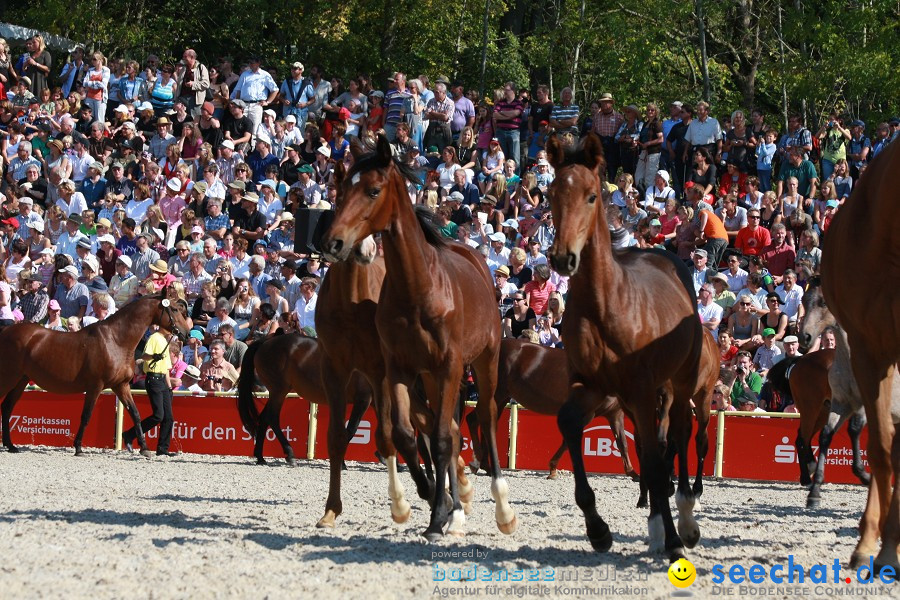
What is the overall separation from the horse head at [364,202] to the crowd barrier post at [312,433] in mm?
9265

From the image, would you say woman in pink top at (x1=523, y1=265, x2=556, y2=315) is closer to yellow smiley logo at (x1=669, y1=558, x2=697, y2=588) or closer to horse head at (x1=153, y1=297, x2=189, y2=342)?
horse head at (x1=153, y1=297, x2=189, y2=342)

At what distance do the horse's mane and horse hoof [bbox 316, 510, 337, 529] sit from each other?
2.07 metres

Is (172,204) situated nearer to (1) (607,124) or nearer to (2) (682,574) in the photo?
(1) (607,124)

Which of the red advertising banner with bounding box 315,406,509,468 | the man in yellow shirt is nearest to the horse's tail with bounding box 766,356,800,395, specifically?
the red advertising banner with bounding box 315,406,509,468

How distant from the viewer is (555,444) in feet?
53.7

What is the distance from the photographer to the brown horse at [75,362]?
16.9m

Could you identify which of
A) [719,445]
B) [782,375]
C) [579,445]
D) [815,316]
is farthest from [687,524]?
[719,445]

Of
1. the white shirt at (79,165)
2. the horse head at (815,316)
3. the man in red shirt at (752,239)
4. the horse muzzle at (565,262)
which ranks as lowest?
the horse head at (815,316)

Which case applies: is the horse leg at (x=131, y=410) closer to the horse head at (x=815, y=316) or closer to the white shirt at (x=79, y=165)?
the white shirt at (x=79, y=165)

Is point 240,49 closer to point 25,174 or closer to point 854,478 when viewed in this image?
point 25,174

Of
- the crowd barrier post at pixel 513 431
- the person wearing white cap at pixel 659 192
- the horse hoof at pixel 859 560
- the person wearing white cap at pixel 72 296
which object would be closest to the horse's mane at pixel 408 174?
the horse hoof at pixel 859 560

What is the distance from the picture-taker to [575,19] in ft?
99.8

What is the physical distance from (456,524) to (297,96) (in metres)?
18.9

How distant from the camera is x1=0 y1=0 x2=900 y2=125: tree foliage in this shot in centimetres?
2567
